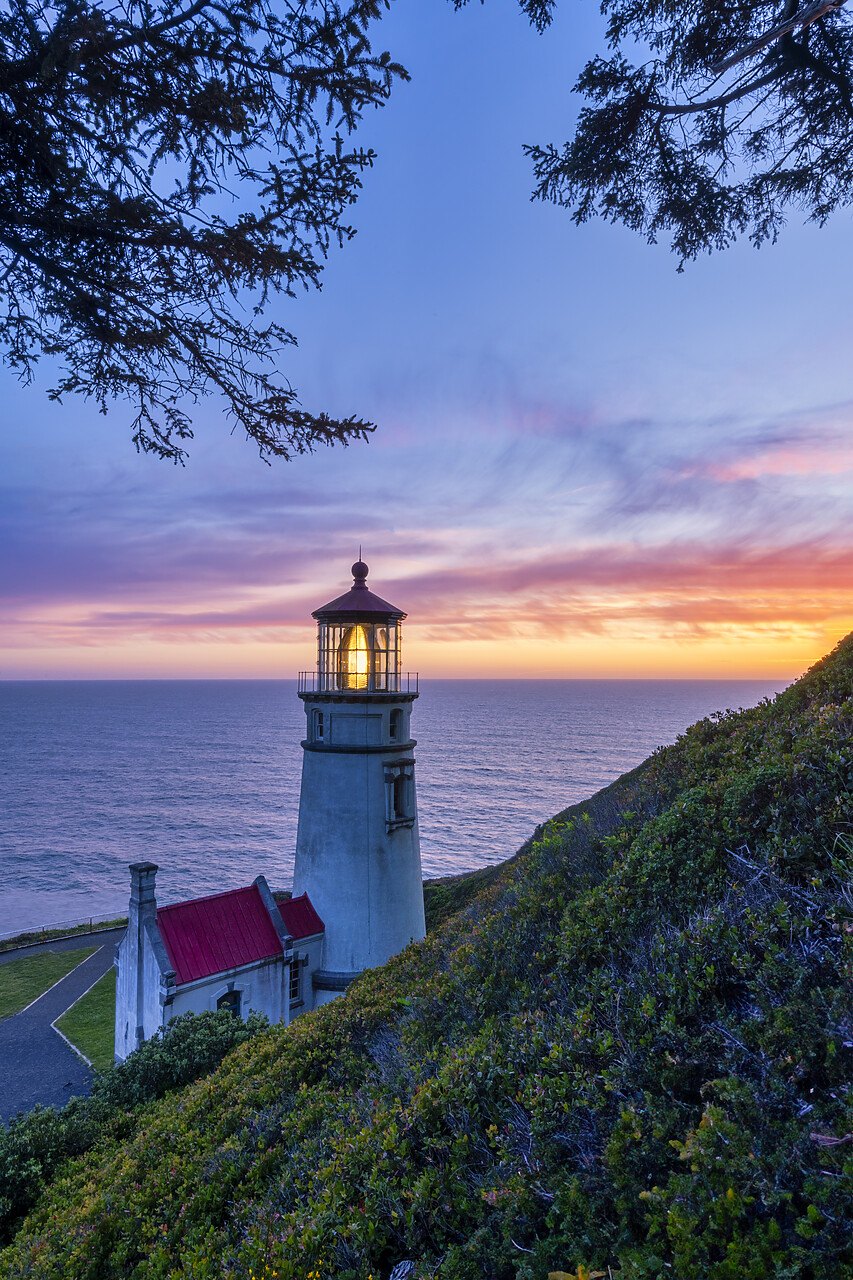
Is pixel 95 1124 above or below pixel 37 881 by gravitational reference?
above

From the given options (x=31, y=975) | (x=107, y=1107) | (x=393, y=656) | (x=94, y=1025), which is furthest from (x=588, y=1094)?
(x=31, y=975)

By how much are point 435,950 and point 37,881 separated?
4258 cm

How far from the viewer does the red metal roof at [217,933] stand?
13977 millimetres

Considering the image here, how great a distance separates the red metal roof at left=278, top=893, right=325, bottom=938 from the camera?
1556 cm

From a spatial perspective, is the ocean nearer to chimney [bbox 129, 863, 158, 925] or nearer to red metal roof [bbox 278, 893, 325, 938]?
red metal roof [bbox 278, 893, 325, 938]

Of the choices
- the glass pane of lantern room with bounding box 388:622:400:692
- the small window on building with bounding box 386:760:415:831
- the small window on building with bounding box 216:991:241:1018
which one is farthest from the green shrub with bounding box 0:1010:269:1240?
the glass pane of lantern room with bounding box 388:622:400:692

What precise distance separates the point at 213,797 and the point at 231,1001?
54.8 metres

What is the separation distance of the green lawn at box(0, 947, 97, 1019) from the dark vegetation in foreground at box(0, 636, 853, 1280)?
19.1 metres

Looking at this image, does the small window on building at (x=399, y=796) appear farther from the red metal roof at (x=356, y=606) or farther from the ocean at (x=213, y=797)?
the ocean at (x=213, y=797)

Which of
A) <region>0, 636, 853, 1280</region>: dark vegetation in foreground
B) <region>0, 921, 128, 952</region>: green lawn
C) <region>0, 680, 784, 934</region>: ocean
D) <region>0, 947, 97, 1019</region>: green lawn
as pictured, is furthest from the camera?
<region>0, 680, 784, 934</region>: ocean

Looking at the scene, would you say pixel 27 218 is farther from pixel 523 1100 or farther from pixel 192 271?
pixel 523 1100

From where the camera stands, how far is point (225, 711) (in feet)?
614

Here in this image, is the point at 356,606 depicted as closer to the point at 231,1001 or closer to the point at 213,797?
the point at 231,1001

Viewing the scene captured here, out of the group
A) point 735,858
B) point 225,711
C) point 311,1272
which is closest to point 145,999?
point 311,1272
